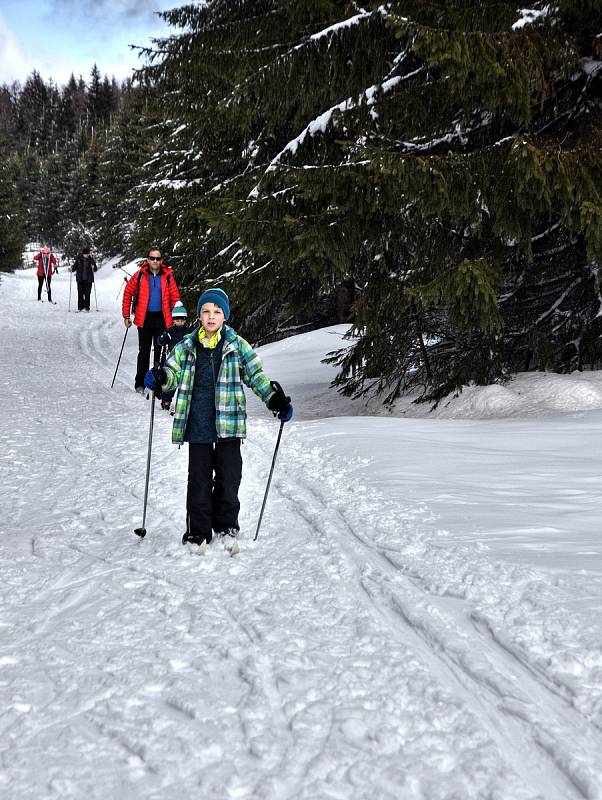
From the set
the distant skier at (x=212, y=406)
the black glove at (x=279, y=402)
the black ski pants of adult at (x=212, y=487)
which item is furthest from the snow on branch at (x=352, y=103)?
the black ski pants of adult at (x=212, y=487)

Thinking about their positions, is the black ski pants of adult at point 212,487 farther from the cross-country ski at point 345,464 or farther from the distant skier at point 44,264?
the distant skier at point 44,264

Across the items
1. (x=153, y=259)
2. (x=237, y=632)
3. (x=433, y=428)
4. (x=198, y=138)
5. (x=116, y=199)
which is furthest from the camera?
(x=116, y=199)

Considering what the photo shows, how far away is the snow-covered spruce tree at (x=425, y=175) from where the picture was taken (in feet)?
23.2

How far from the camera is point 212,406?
5.02 metres

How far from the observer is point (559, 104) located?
8492 mm

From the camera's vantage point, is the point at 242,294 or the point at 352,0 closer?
the point at 352,0

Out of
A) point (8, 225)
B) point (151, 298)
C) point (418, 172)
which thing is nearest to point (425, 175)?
point (418, 172)

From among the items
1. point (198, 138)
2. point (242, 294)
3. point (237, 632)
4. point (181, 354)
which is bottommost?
point (237, 632)

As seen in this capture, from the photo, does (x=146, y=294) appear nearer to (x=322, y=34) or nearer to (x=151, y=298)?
(x=151, y=298)

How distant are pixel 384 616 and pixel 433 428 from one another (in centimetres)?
477

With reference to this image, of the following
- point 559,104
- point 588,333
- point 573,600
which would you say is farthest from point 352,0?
point 573,600

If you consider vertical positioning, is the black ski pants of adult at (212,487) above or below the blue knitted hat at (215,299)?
below

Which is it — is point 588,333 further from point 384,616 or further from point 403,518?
point 384,616

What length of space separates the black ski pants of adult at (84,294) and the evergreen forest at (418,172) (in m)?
15.5
